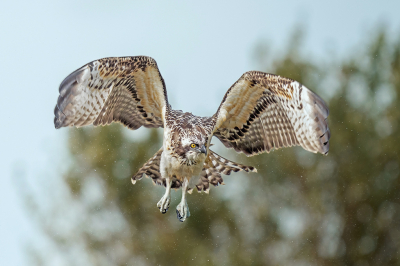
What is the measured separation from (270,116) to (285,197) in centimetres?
1909

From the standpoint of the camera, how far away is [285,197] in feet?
85.8

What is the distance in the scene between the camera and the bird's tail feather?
791 centimetres

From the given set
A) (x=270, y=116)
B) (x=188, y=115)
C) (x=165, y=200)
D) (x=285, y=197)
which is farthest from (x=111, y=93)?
(x=285, y=197)

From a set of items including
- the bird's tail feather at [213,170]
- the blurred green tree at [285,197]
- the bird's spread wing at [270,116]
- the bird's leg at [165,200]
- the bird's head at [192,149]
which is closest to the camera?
the bird's spread wing at [270,116]

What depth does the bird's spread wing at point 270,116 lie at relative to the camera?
22.0ft

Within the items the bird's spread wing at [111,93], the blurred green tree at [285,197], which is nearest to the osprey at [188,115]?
the bird's spread wing at [111,93]

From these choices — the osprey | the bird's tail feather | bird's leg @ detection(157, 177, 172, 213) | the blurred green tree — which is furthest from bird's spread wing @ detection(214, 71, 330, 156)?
the blurred green tree

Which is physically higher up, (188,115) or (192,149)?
(188,115)

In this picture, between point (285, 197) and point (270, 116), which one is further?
point (285, 197)

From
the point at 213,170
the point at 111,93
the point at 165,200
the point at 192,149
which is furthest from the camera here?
the point at 213,170

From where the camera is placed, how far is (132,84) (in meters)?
7.41

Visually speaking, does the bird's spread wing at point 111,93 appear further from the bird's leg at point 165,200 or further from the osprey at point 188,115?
the bird's leg at point 165,200

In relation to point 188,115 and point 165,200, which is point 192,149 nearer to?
point 188,115

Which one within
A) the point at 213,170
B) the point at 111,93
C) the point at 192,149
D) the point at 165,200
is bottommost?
the point at 165,200
